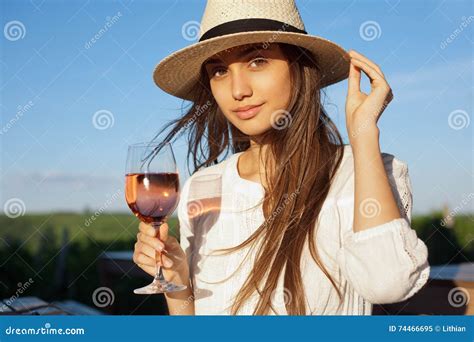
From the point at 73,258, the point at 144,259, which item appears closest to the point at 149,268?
the point at 144,259

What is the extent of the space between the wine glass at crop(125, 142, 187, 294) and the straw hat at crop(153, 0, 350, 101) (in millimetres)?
489

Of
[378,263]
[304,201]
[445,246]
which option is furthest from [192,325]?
[445,246]

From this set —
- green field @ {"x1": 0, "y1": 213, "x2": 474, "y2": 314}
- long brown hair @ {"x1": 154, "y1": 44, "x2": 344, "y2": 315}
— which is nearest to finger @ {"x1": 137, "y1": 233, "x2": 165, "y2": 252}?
long brown hair @ {"x1": 154, "y1": 44, "x2": 344, "y2": 315}

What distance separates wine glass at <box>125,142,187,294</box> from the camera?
2.15 m

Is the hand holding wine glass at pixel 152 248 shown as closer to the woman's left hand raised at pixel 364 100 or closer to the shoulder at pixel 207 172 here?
the shoulder at pixel 207 172

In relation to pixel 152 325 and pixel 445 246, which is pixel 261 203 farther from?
pixel 445 246

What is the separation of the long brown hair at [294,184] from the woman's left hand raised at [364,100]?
1.20 feet

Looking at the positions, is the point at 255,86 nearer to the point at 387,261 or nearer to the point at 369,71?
the point at 369,71

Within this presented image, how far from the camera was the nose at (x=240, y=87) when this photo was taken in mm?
2314

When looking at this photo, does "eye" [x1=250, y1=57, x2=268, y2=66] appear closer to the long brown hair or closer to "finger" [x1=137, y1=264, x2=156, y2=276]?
the long brown hair

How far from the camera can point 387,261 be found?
1.92 metres

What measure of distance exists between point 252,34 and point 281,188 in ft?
2.04

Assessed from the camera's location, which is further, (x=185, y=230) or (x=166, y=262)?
(x=185, y=230)

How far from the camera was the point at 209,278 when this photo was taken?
2.51m
